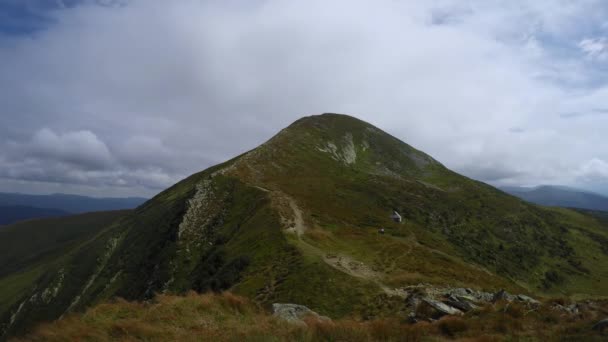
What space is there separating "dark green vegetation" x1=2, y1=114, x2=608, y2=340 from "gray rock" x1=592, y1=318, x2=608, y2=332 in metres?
11.3

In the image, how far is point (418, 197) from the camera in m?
109

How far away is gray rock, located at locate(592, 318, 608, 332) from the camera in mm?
12828

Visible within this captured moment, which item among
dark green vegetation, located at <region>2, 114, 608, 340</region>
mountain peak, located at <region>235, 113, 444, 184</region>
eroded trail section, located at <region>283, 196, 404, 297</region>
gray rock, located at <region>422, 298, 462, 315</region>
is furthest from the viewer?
mountain peak, located at <region>235, 113, 444, 184</region>

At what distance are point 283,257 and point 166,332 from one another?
79.9ft

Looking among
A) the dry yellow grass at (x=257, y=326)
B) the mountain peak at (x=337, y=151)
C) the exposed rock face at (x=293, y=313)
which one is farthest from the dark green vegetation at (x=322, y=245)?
the dry yellow grass at (x=257, y=326)

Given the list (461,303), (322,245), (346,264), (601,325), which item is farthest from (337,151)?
(601,325)

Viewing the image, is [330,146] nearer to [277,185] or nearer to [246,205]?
[277,185]

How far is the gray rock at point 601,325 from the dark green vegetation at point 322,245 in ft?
37.0

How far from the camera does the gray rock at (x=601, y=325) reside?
12828 millimetres

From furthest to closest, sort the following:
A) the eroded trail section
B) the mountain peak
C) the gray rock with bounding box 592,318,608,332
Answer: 1. the mountain peak
2. the eroded trail section
3. the gray rock with bounding box 592,318,608,332

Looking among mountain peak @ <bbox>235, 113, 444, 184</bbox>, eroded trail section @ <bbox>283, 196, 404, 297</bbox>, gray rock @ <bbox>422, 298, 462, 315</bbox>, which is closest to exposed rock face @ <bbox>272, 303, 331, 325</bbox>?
gray rock @ <bbox>422, 298, 462, 315</bbox>

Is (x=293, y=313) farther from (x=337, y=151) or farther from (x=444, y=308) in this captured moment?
(x=337, y=151)

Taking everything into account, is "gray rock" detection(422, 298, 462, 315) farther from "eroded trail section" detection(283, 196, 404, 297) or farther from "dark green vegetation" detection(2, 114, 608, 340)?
"eroded trail section" detection(283, 196, 404, 297)

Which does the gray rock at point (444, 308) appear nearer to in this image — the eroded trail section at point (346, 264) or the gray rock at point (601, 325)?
the gray rock at point (601, 325)
